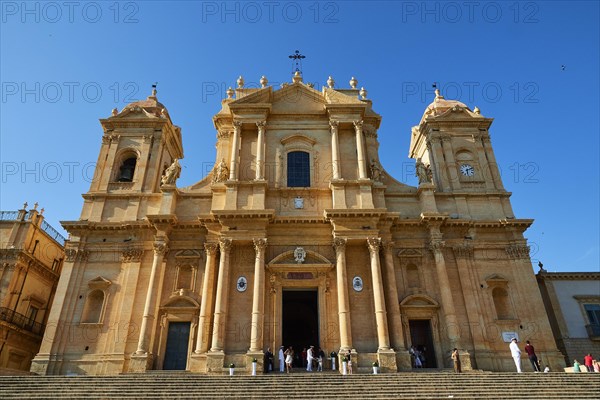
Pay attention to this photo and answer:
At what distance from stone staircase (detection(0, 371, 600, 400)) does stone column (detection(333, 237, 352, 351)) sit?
352cm

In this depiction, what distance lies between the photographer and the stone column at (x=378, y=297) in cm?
1984

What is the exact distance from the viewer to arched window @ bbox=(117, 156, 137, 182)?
2588 centimetres

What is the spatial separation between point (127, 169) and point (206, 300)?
10370 mm

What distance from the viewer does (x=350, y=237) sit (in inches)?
861

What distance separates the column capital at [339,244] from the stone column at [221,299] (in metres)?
5.10

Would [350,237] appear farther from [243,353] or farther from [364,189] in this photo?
[243,353]

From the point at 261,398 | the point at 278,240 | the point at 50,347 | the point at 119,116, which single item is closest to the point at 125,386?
the point at 261,398

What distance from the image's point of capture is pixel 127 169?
87.2 ft

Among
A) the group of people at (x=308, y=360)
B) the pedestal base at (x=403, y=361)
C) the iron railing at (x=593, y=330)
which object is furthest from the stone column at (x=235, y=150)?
the iron railing at (x=593, y=330)

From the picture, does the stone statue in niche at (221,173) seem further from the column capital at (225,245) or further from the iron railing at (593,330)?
the iron railing at (593,330)

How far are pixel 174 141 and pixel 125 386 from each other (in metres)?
17.3

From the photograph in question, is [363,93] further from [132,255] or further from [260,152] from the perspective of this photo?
[132,255]

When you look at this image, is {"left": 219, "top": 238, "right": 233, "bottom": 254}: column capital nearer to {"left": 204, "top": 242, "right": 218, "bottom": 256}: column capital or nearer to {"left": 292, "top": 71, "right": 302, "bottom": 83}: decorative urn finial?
{"left": 204, "top": 242, "right": 218, "bottom": 256}: column capital

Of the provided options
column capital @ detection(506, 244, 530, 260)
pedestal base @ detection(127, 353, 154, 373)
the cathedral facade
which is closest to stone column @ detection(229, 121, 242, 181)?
the cathedral facade
